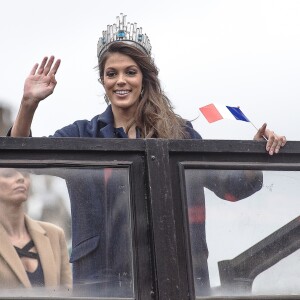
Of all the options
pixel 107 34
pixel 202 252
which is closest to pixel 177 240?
pixel 202 252

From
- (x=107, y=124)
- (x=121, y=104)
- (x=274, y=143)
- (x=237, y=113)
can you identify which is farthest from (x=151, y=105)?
(x=274, y=143)

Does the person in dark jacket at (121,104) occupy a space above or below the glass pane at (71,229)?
above

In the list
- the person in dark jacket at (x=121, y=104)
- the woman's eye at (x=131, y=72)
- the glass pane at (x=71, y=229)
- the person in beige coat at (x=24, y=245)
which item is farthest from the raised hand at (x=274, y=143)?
the woman's eye at (x=131, y=72)

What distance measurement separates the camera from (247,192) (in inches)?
115

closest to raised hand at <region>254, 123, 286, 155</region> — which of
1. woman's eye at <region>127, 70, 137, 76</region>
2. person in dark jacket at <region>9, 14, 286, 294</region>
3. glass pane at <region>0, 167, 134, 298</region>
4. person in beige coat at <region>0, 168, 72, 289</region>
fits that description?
person in dark jacket at <region>9, 14, 286, 294</region>

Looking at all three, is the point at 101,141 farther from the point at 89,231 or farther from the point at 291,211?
the point at 291,211

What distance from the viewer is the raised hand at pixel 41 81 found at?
3.33 m

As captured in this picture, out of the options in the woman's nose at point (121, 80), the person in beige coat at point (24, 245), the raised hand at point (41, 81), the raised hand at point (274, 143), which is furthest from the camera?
the woman's nose at point (121, 80)

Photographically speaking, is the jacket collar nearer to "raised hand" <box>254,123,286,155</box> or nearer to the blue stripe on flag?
the blue stripe on flag

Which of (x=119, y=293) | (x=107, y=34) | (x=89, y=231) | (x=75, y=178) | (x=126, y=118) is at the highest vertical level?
(x=107, y=34)

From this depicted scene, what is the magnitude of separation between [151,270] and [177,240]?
0.13 m

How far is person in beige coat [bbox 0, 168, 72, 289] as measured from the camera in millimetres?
2676

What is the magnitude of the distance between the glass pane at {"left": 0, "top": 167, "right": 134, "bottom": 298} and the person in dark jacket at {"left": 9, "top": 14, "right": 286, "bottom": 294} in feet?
0.04

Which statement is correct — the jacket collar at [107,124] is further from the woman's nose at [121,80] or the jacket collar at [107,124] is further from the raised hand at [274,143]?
the raised hand at [274,143]
